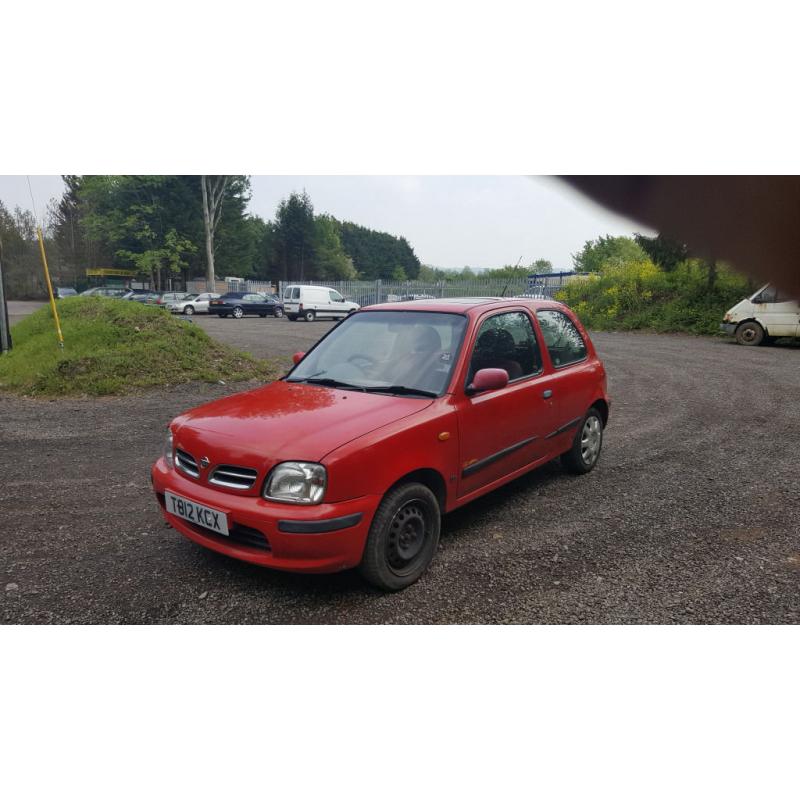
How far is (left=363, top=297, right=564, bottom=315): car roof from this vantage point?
169 inches

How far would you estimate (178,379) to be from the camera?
9.70 meters

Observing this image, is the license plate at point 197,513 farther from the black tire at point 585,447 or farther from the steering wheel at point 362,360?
the black tire at point 585,447

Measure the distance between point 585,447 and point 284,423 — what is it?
3035 millimetres

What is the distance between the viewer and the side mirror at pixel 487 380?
12.3 feet

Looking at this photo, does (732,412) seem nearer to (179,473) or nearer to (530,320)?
(530,320)

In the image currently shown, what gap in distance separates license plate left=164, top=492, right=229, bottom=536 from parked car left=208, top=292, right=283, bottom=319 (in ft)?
93.7

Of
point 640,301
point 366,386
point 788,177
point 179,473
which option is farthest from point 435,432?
point 640,301

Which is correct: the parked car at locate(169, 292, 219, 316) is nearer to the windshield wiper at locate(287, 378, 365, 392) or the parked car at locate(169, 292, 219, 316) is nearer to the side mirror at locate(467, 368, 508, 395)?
the windshield wiper at locate(287, 378, 365, 392)

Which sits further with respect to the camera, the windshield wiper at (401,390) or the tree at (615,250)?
the windshield wiper at (401,390)

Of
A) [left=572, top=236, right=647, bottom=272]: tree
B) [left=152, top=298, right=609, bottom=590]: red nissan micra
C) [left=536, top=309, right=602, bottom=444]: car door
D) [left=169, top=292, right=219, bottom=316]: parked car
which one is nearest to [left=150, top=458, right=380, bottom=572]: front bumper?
[left=152, top=298, right=609, bottom=590]: red nissan micra

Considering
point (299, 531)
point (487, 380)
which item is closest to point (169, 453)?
point (299, 531)

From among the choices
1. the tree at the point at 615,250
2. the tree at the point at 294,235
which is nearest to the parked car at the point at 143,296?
the tree at the point at 294,235

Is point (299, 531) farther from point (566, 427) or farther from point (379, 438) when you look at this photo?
point (566, 427)

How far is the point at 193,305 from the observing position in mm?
33250
